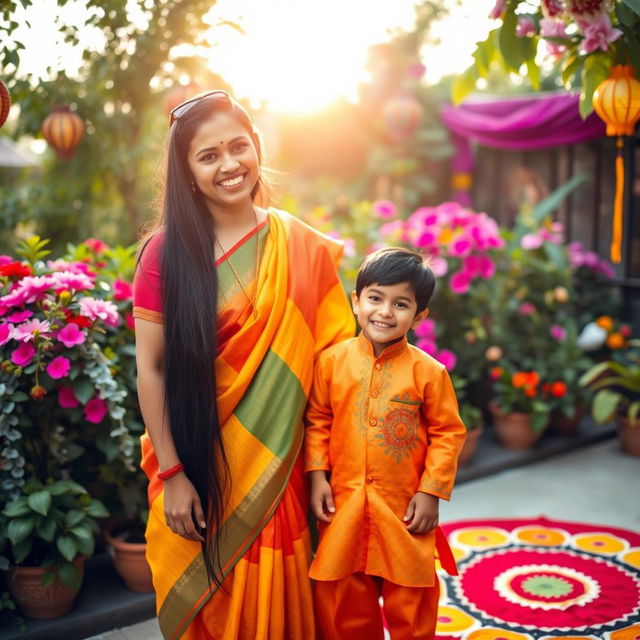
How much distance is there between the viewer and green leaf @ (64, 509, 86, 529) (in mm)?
2529

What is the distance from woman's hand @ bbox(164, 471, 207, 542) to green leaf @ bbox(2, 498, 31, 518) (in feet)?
2.53

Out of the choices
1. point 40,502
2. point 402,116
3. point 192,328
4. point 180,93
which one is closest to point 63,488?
point 40,502

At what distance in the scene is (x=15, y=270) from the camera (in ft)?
8.61

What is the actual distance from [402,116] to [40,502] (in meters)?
4.95

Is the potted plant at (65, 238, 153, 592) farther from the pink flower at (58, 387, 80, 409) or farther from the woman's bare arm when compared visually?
the woman's bare arm

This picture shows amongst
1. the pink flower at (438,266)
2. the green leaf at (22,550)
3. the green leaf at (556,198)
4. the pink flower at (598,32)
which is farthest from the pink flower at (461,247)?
the green leaf at (22,550)

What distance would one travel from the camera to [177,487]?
1947 millimetres

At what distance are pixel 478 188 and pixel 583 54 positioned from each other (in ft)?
12.4

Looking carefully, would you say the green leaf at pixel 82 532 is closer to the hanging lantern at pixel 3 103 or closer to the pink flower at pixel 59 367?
the pink flower at pixel 59 367

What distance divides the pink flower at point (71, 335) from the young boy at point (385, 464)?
0.95 meters

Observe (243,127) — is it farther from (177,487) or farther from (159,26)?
(159,26)

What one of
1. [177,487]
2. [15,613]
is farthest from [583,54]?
[15,613]

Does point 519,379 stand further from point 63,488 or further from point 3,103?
point 3,103

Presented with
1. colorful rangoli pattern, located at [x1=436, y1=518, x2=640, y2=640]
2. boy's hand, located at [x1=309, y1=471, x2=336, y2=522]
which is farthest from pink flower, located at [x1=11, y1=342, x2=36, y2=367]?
colorful rangoli pattern, located at [x1=436, y1=518, x2=640, y2=640]
